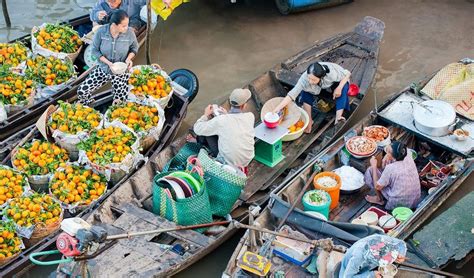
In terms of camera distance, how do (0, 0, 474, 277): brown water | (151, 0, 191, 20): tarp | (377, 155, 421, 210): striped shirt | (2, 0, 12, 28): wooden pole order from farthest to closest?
(2, 0, 12, 28): wooden pole
(0, 0, 474, 277): brown water
(151, 0, 191, 20): tarp
(377, 155, 421, 210): striped shirt

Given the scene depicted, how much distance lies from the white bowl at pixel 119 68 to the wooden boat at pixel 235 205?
1138mm

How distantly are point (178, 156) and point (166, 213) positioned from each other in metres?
0.76

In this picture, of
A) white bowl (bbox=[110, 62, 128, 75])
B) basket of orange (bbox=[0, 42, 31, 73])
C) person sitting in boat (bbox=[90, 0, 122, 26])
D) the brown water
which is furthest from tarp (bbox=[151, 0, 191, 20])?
basket of orange (bbox=[0, 42, 31, 73])

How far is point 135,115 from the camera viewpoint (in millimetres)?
7766

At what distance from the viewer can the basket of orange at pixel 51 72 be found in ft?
28.0

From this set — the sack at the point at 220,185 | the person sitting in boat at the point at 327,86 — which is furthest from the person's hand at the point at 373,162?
the sack at the point at 220,185

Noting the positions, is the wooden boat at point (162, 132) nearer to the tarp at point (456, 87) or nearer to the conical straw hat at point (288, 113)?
the conical straw hat at point (288, 113)

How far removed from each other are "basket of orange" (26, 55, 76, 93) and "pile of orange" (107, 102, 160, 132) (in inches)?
44.2

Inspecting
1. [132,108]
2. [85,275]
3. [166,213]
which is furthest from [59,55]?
[85,275]

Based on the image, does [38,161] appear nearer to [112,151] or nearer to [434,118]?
[112,151]

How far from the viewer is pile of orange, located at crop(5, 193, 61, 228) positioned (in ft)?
22.1

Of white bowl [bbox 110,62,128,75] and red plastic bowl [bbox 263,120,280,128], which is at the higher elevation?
white bowl [bbox 110,62,128,75]

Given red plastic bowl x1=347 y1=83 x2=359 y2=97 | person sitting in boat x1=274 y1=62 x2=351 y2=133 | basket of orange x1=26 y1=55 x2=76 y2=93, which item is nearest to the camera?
person sitting in boat x1=274 y1=62 x2=351 y2=133

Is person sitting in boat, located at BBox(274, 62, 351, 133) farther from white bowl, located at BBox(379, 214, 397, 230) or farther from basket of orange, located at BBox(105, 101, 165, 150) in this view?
white bowl, located at BBox(379, 214, 397, 230)
